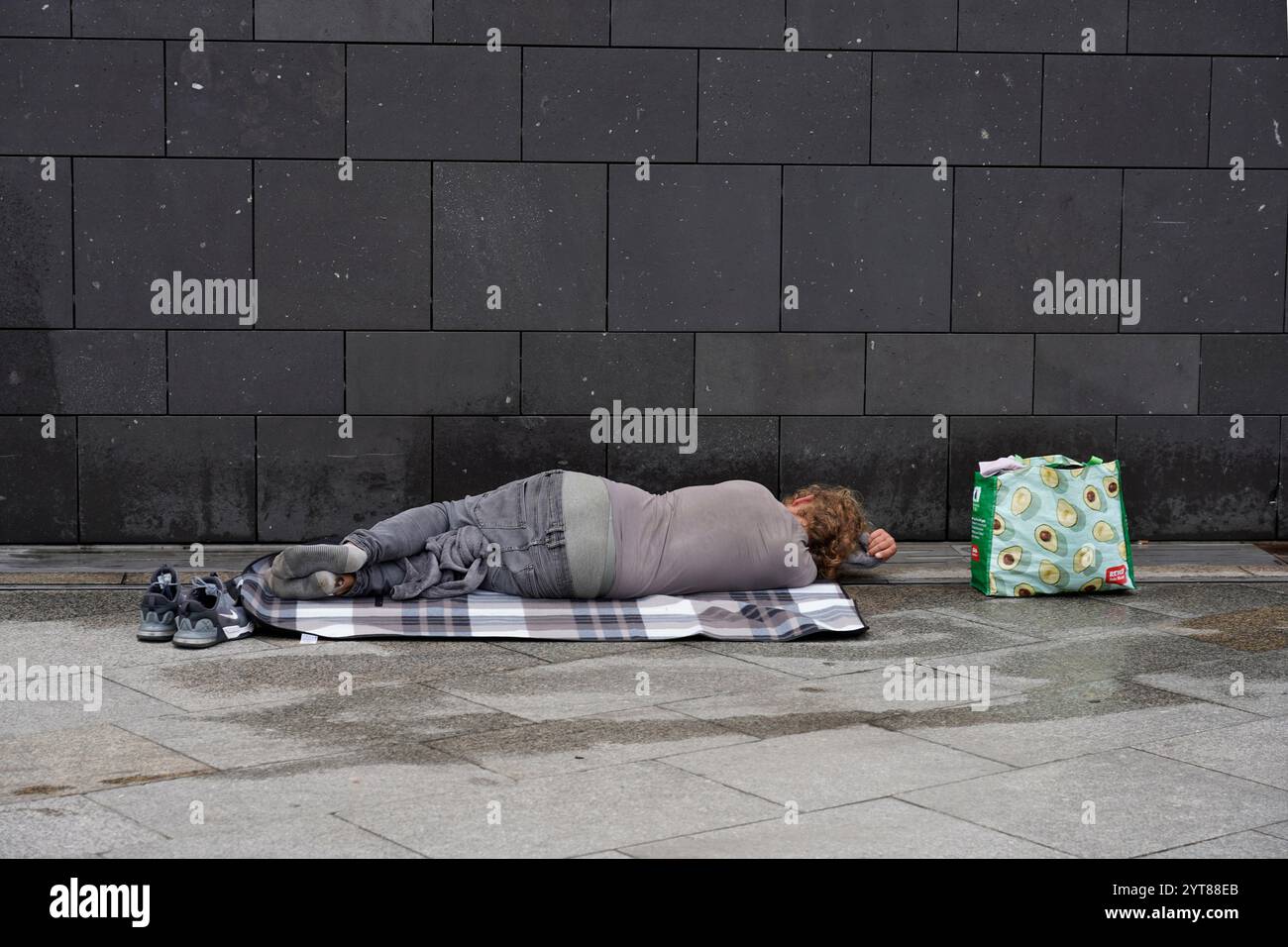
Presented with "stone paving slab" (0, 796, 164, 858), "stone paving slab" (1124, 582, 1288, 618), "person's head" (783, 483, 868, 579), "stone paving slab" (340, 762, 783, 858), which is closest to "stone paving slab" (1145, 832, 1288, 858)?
"stone paving slab" (340, 762, 783, 858)

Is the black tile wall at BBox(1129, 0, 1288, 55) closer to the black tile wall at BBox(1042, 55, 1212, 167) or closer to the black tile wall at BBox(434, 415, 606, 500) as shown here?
the black tile wall at BBox(1042, 55, 1212, 167)

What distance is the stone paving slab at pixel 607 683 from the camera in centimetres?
550

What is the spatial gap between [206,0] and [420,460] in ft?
8.15

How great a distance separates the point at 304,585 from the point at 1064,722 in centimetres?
305

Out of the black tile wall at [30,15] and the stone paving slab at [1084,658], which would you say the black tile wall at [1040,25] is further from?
the black tile wall at [30,15]

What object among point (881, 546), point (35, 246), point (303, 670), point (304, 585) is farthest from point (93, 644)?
point (881, 546)

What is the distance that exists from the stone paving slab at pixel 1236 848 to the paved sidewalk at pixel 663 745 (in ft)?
0.04

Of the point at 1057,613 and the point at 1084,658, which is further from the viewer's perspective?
the point at 1057,613

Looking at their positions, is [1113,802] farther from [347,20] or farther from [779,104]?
[347,20]

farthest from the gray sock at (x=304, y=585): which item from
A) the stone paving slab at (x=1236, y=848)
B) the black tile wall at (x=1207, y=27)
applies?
the black tile wall at (x=1207, y=27)

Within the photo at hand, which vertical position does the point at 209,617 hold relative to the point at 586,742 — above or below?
above

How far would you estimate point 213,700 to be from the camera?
548cm

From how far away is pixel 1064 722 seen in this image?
5324 millimetres

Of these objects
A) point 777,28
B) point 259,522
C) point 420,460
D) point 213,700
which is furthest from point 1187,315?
point 213,700
